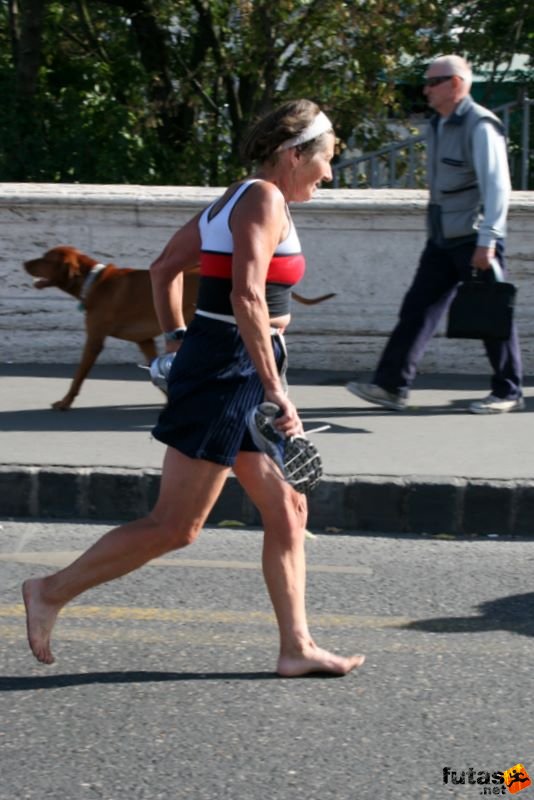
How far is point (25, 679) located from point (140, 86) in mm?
11194

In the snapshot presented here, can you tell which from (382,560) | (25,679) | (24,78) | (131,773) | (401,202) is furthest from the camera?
(24,78)

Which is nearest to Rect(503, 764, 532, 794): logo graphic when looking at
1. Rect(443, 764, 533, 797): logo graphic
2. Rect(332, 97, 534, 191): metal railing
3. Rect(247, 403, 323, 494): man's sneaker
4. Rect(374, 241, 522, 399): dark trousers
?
Rect(443, 764, 533, 797): logo graphic

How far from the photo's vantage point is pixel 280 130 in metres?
4.29

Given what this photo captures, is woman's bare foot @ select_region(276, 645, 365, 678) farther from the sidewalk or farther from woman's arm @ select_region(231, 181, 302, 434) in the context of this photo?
the sidewalk

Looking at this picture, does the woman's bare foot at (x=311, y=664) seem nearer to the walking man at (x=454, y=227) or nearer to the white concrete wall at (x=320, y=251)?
the walking man at (x=454, y=227)

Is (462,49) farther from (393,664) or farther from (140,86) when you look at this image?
(393,664)

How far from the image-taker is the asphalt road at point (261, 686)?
3779 millimetres

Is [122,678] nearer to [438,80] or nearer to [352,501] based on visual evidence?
[352,501]

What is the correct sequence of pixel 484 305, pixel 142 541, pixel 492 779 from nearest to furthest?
pixel 492 779
pixel 142 541
pixel 484 305

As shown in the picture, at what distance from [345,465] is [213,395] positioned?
268 centimetres

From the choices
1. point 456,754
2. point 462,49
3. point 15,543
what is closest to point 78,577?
point 456,754

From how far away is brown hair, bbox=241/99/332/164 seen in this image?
4289mm

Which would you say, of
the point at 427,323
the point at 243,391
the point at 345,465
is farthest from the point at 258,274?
the point at 427,323

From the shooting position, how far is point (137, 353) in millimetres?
9789
